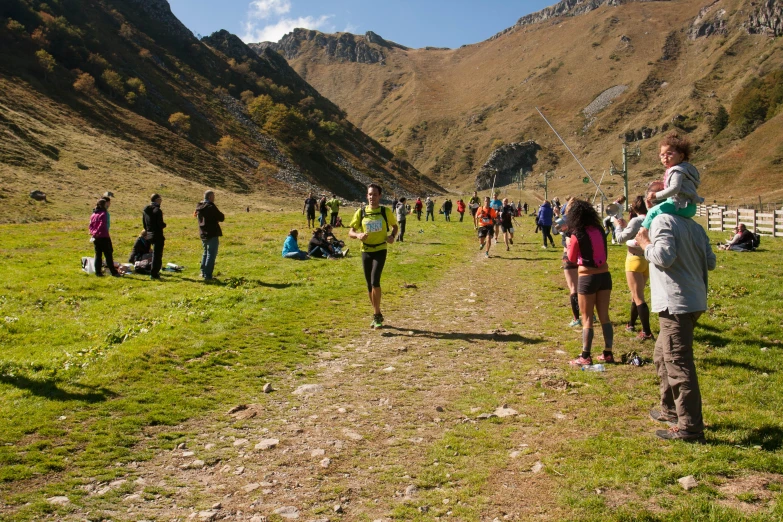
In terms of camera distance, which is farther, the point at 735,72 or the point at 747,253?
the point at 735,72

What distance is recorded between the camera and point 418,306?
11.9 m

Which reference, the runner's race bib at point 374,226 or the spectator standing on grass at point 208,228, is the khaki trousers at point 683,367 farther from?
the spectator standing on grass at point 208,228

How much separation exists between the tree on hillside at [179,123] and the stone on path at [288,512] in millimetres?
84799

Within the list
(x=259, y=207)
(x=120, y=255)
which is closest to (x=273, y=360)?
(x=120, y=255)

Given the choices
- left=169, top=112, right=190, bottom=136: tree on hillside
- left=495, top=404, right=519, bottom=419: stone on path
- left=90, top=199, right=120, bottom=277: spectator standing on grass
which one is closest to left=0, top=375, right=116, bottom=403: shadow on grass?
left=495, top=404, right=519, bottom=419: stone on path

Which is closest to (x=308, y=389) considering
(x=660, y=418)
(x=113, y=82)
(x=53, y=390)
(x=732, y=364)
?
(x=53, y=390)

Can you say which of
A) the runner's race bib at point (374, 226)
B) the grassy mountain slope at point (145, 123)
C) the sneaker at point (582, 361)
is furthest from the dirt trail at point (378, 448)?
the grassy mountain slope at point (145, 123)

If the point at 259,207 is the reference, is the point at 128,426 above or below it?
below

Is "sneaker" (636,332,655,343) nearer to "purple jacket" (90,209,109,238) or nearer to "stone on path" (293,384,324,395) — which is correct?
"stone on path" (293,384,324,395)

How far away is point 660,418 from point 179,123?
86.6 meters

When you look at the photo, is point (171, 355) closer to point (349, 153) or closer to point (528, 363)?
point (528, 363)

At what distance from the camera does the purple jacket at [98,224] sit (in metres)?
13.8

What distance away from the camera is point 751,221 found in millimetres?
29422

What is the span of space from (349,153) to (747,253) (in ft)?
A: 340
